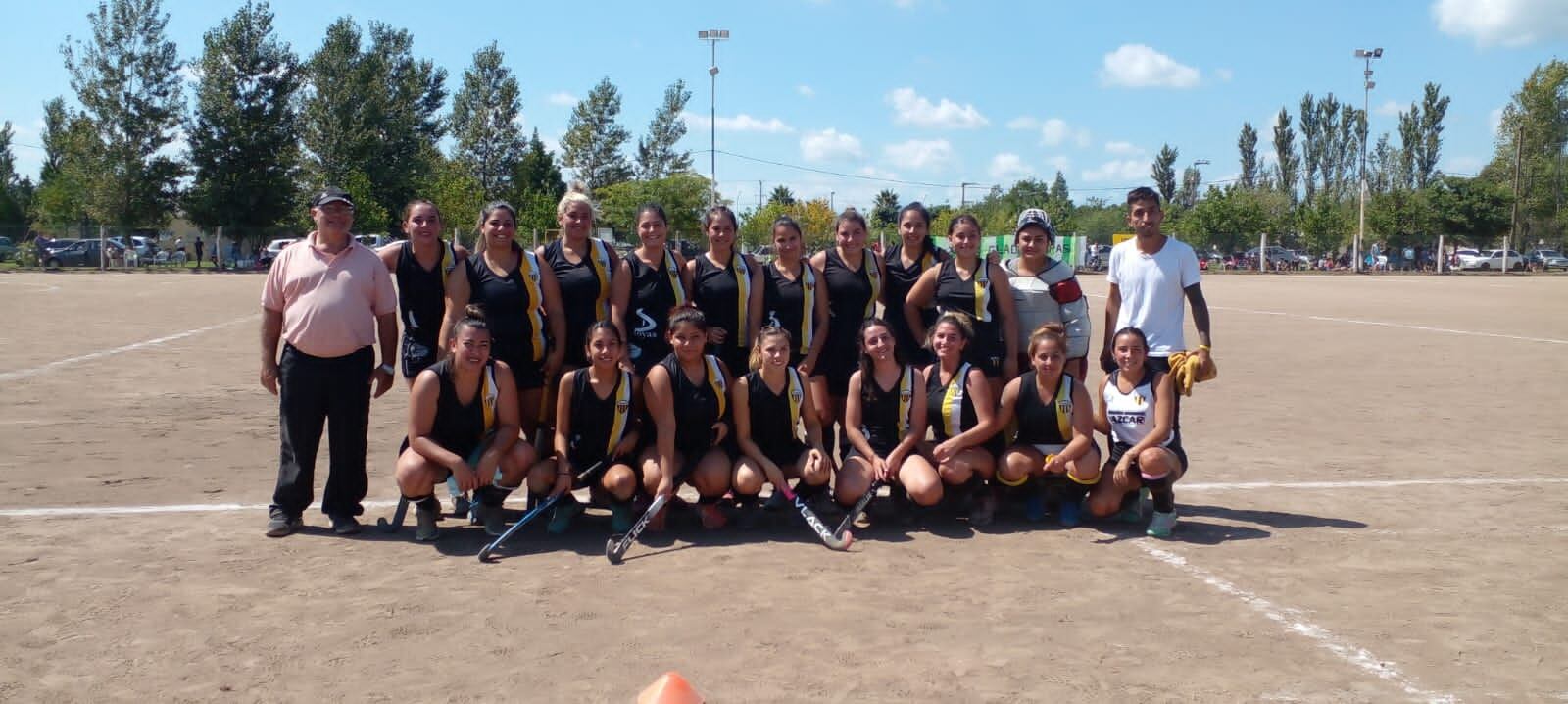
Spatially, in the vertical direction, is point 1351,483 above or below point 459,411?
below

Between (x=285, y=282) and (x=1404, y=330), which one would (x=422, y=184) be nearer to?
(x=1404, y=330)

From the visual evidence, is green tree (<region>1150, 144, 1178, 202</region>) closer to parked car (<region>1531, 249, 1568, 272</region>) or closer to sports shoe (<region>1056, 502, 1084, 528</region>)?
parked car (<region>1531, 249, 1568, 272</region>)

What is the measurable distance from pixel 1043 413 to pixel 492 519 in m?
3.07

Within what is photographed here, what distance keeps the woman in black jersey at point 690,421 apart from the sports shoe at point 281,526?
1.88 meters

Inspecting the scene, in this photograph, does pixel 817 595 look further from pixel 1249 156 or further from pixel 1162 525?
pixel 1249 156

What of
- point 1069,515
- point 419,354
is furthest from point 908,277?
point 419,354

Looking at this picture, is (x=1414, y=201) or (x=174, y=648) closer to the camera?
(x=174, y=648)

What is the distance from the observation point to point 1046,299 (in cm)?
643

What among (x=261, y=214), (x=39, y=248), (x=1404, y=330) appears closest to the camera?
(x=1404, y=330)

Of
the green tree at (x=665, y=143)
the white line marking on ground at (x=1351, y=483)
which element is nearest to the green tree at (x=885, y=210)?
the green tree at (x=665, y=143)

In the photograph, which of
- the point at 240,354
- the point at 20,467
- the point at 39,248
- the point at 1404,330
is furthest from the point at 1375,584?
the point at 39,248

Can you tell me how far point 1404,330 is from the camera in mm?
19031

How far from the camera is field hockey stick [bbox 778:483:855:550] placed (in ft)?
18.1

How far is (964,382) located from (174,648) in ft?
13.0
